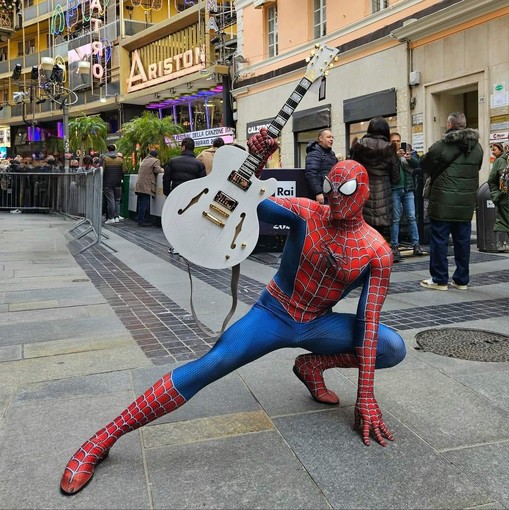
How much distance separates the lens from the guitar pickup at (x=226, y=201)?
256cm

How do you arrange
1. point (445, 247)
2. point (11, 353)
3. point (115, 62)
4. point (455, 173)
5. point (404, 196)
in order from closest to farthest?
point (11, 353)
point (455, 173)
point (445, 247)
point (404, 196)
point (115, 62)

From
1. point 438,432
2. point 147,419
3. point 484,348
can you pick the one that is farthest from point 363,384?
point 484,348

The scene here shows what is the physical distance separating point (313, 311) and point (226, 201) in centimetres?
69

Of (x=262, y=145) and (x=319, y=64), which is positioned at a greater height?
(x=319, y=64)

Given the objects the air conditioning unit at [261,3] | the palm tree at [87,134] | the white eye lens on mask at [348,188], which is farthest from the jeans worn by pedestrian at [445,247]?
the palm tree at [87,134]

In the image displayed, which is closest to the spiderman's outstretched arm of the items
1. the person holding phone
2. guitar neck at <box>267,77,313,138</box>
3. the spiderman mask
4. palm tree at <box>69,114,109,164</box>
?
the spiderman mask

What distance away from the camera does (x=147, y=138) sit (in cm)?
2080

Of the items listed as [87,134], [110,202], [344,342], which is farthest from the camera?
[87,134]

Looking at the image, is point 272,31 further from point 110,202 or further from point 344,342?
point 344,342

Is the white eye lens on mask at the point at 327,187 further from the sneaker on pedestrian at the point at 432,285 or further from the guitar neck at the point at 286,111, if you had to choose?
the sneaker on pedestrian at the point at 432,285

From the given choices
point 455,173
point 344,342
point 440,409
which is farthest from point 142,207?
point 344,342

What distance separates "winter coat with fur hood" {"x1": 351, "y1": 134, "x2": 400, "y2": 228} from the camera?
24.9 feet

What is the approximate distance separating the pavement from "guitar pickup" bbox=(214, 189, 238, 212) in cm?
113

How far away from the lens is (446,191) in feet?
21.6
